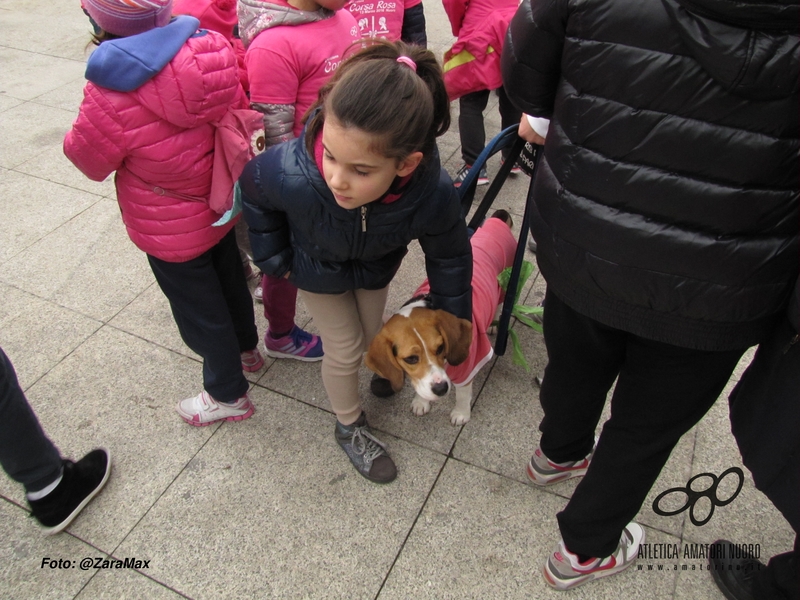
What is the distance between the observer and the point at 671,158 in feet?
4.22

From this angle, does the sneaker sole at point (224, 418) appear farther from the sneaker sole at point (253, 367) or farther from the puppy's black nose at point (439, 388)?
the puppy's black nose at point (439, 388)

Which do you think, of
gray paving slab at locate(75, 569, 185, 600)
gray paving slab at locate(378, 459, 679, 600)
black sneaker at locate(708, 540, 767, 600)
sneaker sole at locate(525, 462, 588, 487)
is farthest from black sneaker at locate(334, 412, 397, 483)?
black sneaker at locate(708, 540, 767, 600)

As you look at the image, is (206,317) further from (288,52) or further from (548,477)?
(548,477)

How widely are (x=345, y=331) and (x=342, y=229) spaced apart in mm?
579

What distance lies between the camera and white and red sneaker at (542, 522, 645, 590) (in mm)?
2268

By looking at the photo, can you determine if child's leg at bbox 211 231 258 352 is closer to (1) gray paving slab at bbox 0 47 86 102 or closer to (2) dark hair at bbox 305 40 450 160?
(2) dark hair at bbox 305 40 450 160

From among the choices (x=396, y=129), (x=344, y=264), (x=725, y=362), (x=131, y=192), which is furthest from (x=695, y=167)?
(x=131, y=192)

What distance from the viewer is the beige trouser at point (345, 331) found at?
2.40 meters

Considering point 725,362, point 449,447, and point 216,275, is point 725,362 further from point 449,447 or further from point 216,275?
point 216,275

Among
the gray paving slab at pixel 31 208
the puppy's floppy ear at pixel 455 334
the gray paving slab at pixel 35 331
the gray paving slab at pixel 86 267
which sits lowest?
the gray paving slab at pixel 31 208

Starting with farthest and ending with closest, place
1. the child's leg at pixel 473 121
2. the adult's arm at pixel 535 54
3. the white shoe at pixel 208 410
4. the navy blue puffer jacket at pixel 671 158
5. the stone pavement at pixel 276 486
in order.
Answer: the child's leg at pixel 473 121
the white shoe at pixel 208 410
the stone pavement at pixel 276 486
the adult's arm at pixel 535 54
the navy blue puffer jacket at pixel 671 158

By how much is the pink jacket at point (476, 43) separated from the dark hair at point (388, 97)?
225 centimetres

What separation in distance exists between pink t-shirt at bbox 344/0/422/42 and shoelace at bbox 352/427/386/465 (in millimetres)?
2435

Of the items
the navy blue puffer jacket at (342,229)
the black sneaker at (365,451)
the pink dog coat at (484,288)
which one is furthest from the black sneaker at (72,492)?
the pink dog coat at (484,288)
